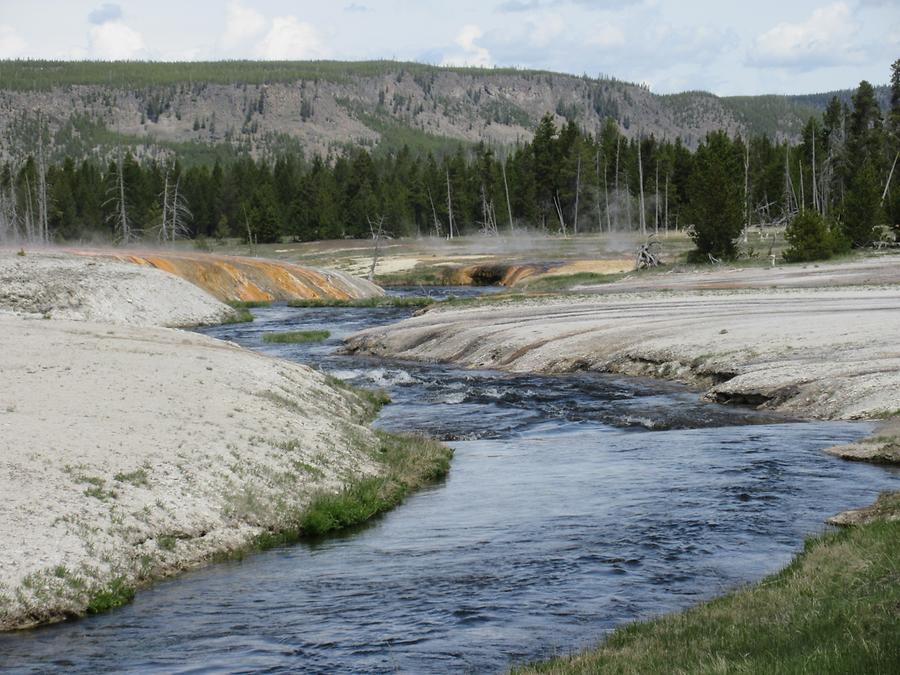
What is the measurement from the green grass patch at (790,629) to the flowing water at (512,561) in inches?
36.8

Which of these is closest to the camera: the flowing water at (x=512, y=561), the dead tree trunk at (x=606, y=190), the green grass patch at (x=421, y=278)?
the flowing water at (x=512, y=561)

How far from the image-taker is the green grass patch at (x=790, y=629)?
28.2 feet

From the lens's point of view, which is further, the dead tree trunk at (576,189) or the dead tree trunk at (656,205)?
the dead tree trunk at (576,189)

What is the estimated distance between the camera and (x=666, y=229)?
131 metres

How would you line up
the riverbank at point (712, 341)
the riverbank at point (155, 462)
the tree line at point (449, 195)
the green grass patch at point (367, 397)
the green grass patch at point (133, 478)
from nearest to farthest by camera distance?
the riverbank at point (155, 462), the green grass patch at point (133, 478), the riverbank at point (712, 341), the green grass patch at point (367, 397), the tree line at point (449, 195)

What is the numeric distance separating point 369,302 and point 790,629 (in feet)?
Answer: 199

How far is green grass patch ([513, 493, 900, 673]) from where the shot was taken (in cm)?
859

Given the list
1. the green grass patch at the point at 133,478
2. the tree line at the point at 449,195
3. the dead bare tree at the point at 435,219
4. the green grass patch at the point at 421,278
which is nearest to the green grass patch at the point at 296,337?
the green grass patch at the point at 133,478

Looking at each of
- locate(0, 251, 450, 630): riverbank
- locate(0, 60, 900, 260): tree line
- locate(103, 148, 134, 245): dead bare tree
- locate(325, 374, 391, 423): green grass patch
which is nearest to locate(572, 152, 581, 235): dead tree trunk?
locate(0, 60, 900, 260): tree line

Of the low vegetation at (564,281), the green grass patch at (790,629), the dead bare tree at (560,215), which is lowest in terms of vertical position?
the green grass patch at (790,629)

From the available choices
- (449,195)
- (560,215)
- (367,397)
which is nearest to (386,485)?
(367,397)

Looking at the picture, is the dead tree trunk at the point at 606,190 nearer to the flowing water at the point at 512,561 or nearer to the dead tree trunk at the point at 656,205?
the dead tree trunk at the point at 656,205

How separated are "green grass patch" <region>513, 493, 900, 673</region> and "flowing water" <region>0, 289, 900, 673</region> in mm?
934

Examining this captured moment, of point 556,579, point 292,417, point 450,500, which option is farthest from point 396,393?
point 556,579
